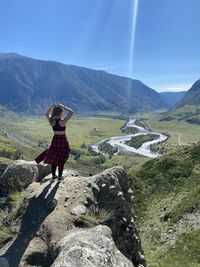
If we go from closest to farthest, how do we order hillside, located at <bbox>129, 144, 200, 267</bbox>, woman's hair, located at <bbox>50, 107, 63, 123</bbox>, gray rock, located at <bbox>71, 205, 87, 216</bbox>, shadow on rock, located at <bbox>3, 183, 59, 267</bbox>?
shadow on rock, located at <bbox>3, 183, 59, 267</bbox> → gray rock, located at <bbox>71, 205, 87, 216</bbox> → woman's hair, located at <bbox>50, 107, 63, 123</bbox> → hillside, located at <bbox>129, 144, 200, 267</bbox>

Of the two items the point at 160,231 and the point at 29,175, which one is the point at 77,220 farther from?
the point at 160,231

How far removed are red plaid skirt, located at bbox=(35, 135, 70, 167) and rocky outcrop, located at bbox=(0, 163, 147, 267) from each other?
1121 mm

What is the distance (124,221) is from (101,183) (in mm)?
2242

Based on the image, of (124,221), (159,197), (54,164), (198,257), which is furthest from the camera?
(159,197)

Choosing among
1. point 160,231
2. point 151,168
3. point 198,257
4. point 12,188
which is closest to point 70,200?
point 12,188

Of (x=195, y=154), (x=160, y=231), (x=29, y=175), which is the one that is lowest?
(x=160, y=231)

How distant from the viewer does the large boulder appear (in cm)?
1039

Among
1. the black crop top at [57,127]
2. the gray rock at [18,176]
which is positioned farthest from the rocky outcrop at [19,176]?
the black crop top at [57,127]

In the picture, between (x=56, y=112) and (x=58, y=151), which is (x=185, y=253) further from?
(x=56, y=112)

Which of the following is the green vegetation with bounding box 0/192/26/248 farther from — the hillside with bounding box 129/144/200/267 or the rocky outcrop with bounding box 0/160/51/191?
the hillside with bounding box 129/144/200/267

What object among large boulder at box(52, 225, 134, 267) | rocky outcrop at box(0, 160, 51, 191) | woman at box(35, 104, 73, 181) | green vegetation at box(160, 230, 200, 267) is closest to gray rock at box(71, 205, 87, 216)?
large boulder at box(52, 225, 134, 267)

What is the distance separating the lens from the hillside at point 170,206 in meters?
30.0

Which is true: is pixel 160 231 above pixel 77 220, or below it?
below

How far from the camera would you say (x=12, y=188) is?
72.2ft
